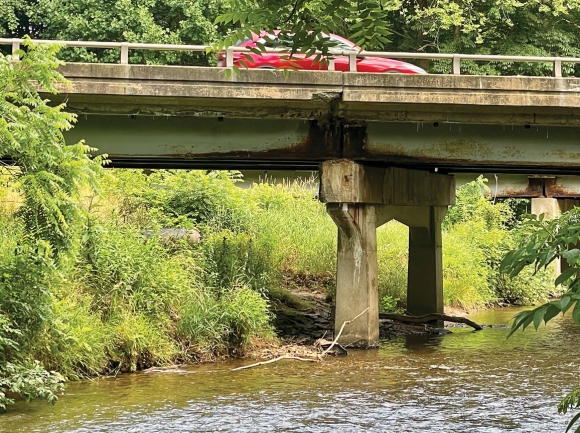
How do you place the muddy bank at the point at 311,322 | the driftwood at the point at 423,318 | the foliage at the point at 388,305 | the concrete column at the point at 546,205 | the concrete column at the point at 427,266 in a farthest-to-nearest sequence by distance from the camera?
the concrete column at the point at 546,205 → the foliage at the point at 388,305 → the concrete column at the point at 427,266 → the driftwood at the point at 423,318 → the muddy bank at the point at 311,322

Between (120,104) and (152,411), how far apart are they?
572 cm

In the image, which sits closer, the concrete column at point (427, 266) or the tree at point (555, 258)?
the tree at point (555, 258)

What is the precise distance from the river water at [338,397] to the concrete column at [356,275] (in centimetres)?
58

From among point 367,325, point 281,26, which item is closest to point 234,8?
point 281,26

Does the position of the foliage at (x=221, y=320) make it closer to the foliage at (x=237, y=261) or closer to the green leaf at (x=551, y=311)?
the foliage at (x=237, y=261)

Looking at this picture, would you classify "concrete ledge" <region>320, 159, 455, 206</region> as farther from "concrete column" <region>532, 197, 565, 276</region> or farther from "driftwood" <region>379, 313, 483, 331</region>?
"concrete column" <region>532, 197, 565, 276</region>

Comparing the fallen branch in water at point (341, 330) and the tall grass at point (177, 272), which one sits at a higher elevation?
the tall grass at point (177, 272)

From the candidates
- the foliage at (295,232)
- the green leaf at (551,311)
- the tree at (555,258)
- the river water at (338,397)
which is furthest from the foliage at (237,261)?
the green leaf at (551,311)

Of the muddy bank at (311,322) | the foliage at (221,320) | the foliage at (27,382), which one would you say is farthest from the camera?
the muddy bank at (311,322)

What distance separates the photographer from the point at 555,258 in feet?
10.0

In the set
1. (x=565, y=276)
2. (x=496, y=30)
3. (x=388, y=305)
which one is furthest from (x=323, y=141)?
(x=496, y=30)

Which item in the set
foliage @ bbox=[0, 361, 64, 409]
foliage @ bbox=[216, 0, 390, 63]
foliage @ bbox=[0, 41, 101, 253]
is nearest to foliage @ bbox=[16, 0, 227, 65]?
foliage @ bbox=[0, 41, 101, 253]

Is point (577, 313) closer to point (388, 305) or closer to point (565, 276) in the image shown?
point (565, 276)

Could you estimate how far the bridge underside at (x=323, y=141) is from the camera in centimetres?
1436
